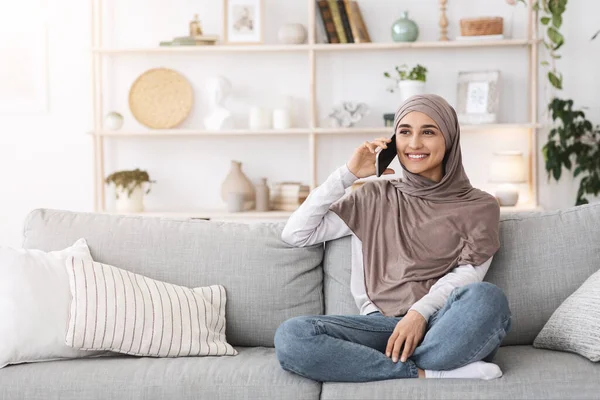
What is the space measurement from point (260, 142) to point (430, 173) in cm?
240

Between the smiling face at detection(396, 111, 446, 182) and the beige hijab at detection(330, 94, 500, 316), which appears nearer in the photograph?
the beige hijab at detection(330, 94, 500, 316)

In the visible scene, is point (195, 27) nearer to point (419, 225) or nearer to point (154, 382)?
point (419, 225)

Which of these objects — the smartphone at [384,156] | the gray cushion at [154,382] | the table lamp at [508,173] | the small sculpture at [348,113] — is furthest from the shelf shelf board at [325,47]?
the gray cushion at [154,382]

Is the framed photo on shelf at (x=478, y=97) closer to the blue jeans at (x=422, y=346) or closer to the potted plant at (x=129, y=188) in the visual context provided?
the potted plant at (x=129, y=188)

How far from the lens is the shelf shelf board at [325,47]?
4418 millimetres

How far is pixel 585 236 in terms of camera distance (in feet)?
7.72

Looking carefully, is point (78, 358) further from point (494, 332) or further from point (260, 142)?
point (260, 142)

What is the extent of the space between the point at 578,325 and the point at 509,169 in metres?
2.40

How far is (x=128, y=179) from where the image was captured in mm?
4559

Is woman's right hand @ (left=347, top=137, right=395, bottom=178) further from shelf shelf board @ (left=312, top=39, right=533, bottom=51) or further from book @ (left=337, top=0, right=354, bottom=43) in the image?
book @ (left=337, top=0, right=354, bottom=43)

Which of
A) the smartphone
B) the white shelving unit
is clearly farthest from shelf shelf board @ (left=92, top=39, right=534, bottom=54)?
the smartphone

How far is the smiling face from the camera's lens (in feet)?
7.93

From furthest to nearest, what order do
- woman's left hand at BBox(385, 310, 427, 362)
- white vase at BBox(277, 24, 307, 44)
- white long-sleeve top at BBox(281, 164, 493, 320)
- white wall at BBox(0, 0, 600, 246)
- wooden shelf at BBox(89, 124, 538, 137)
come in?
1. white wall at BBox(0, 0, 600, 246)
2. white vase at BBox(277, 24, 307, 44)
3. wooden shelf at BBox(89, 124, 538, 137)
4. white long-sleeve top at BBox(281, 164, 493, 320)
5. woman's left hand at BBox(385, 310, 427, 362)

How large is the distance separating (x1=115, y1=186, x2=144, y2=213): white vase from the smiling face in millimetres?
2509
